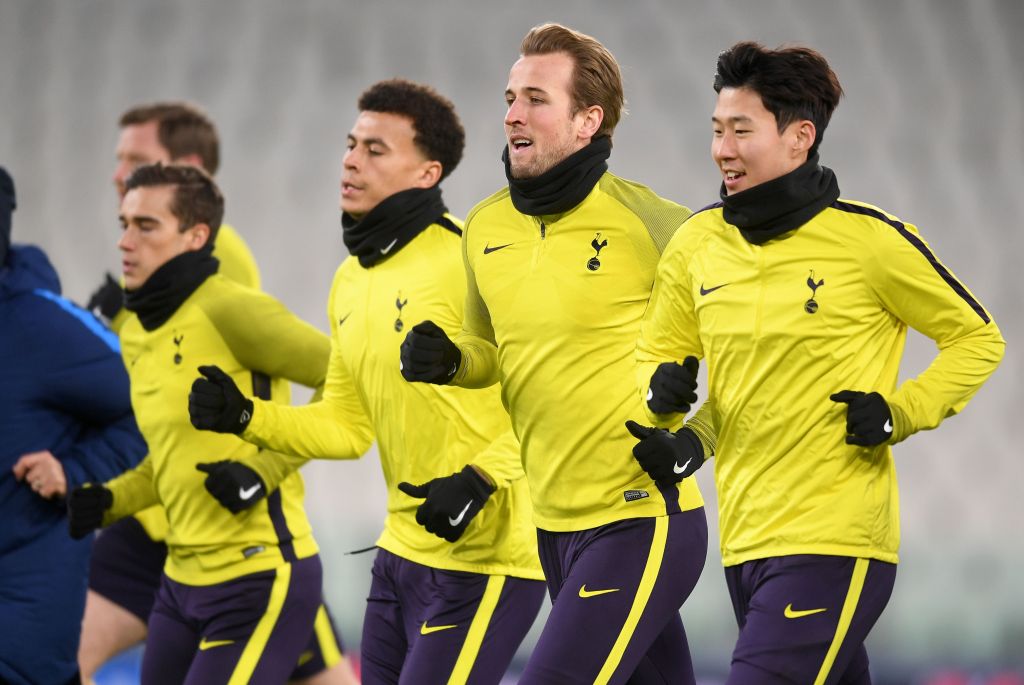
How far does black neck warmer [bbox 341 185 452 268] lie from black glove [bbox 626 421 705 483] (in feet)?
3.44

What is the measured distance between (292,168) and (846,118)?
116 inches

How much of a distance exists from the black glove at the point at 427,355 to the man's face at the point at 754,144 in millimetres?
724

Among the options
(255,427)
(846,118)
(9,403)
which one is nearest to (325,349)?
(255,427)

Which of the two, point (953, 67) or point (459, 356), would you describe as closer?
point (459, 356)

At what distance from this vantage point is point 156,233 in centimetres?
445

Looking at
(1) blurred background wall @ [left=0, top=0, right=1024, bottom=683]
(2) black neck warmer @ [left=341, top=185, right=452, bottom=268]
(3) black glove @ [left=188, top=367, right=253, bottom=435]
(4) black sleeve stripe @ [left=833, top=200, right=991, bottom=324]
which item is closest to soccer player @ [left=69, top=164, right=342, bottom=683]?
(3) black glove @ [left=188, top=367, right=253, bottom=435]

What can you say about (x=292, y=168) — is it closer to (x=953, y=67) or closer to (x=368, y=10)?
(x=368, y=10)

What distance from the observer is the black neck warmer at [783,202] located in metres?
3.18

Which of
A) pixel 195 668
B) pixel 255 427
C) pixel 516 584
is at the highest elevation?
pixel 255 427

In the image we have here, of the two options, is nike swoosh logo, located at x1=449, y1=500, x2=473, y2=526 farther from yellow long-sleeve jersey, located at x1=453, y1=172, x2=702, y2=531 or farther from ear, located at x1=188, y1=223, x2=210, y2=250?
ear, located at x1=188, y1=223, x2=210, y2=250

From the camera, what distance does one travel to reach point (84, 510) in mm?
4191

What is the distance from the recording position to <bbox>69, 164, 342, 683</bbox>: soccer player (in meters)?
4.16

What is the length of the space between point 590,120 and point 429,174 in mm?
710

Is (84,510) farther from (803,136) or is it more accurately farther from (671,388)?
(803,136)
